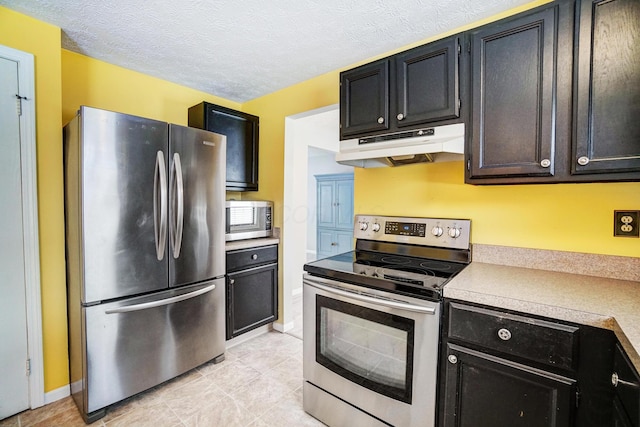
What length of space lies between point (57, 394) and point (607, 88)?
3420mm

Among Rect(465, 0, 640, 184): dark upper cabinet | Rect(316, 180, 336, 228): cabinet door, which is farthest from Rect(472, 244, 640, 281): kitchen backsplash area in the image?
Rect(316, 180, 336, 228): cabinet door

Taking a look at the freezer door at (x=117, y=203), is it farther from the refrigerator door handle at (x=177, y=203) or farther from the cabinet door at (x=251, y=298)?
the cabinet door at (x=251, y=298)

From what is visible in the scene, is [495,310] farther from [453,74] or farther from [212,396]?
[212,396]

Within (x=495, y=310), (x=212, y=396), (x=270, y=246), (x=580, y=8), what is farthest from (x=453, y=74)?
(x=212, y=396)

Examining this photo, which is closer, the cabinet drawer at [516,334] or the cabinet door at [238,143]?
the cabinet drawer at [516,334]

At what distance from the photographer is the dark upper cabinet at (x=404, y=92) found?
5.13 ft

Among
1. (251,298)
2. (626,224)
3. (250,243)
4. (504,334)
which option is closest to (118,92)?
(250,243)

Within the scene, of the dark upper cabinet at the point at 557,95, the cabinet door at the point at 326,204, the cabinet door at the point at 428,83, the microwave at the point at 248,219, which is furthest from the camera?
the cabinet door at the point at 326,204

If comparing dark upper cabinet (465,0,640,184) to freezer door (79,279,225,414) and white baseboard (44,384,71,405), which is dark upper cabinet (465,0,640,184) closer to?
freezer door (79,279,225,414)

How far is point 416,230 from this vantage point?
76.7 inches

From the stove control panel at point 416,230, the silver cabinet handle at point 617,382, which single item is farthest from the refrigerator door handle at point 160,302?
the silver cabinet handle at point 617,382

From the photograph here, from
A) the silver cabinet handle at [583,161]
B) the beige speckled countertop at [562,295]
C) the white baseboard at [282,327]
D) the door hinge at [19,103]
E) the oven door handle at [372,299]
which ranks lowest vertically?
the white baseboard at [282,327]

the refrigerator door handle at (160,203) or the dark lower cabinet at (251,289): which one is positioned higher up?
the refrigerator door handle at (160,203)

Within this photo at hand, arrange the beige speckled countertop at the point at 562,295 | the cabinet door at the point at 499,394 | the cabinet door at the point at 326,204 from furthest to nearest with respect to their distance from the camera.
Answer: the cabinet door at the point at 326,204 → the cabinet door at the point at 499,394 → the beige speckled countertop at the point at 562,295
